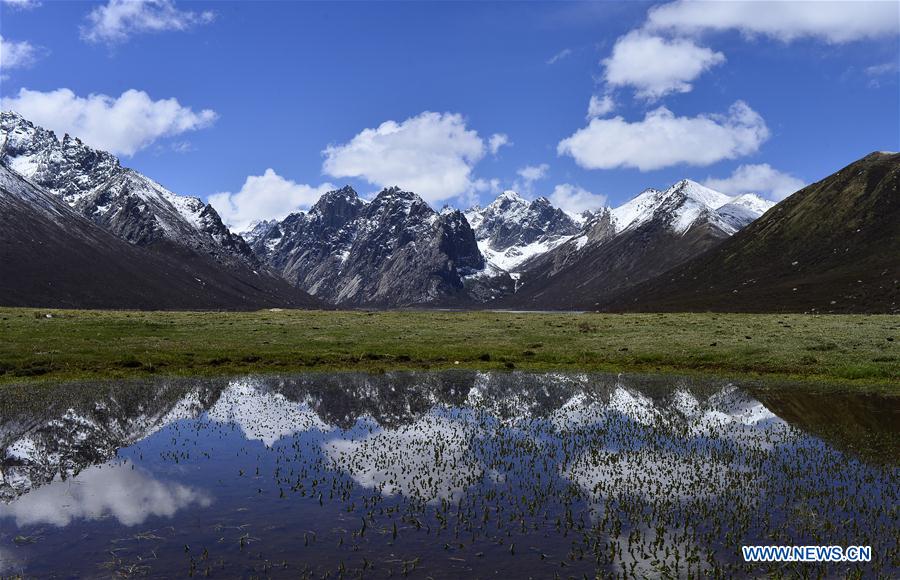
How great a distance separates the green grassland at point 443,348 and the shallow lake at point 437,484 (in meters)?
11.0

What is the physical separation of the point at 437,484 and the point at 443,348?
146 ft

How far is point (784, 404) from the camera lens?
4122 centimetres

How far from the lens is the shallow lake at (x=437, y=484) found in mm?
17281

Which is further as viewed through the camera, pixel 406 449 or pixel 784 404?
pixel 784 404

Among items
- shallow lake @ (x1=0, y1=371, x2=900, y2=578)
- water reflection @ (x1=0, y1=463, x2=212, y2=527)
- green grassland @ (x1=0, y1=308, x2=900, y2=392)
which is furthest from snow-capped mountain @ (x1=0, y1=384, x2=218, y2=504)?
green grassland @ (x1=0, y1=308, x2=900, y2=392)

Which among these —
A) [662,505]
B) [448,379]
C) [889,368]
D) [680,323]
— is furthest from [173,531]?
[680,323]

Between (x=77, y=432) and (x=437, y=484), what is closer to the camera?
(x=437, y=484)

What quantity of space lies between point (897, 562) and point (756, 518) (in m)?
3.88

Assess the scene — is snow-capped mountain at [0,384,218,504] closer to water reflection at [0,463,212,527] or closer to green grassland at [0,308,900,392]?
water reflection at [0,463,212,527]

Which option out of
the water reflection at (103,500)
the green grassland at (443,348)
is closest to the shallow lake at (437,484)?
the water reflection at (103,500)

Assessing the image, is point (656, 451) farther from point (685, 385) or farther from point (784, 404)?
point (685, 385)

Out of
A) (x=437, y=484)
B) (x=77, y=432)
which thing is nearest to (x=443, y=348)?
(x=77, y=432)

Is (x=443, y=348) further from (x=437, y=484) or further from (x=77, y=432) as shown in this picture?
(x=437, y=484)

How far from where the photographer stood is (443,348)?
2697 inches
